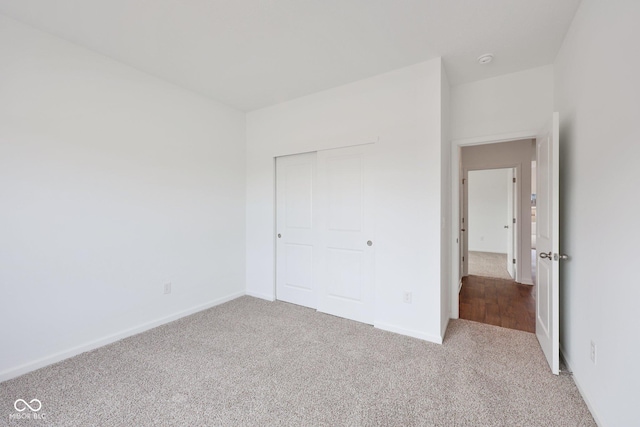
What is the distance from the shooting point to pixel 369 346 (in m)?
2.45

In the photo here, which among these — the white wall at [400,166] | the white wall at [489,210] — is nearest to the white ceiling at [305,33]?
the white wall at [400,166]

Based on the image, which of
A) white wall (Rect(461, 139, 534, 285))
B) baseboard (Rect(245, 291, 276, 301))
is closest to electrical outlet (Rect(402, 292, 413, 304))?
baseboard (Rect(245, 291, 276, 301))

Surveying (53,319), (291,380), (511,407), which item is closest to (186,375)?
(291,380)

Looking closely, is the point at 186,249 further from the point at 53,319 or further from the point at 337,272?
the point at 337,272

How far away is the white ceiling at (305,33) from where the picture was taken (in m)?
1.86

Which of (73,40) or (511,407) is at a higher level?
(73,40)

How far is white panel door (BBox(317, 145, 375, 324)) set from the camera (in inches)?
116

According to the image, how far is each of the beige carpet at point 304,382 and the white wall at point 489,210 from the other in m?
5.18

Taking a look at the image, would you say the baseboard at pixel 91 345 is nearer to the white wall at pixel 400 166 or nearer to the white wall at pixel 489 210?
the white wall at pixel 400 166

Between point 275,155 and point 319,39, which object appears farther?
point 275,155

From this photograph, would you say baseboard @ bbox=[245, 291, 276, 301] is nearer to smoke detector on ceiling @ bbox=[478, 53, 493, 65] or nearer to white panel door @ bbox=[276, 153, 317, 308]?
white panel door @ bbox=[276, 153, 317, 308]

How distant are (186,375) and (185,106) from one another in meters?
2.80

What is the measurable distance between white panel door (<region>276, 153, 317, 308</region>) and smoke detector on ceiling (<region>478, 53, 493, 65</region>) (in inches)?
76.4

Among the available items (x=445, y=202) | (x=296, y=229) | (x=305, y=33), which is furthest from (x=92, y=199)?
(x=445, y=202)
